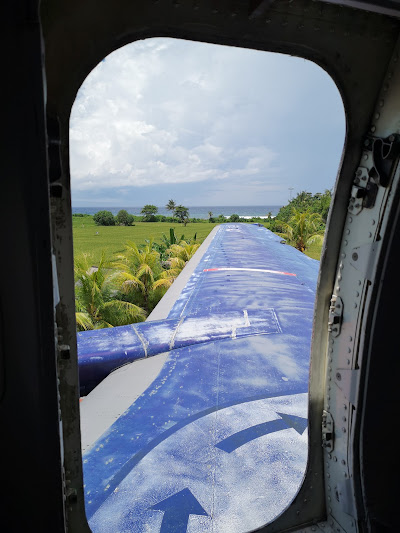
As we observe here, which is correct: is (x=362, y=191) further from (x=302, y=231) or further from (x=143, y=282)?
(x=302, y=231)

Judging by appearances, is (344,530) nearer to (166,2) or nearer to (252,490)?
(252,490)

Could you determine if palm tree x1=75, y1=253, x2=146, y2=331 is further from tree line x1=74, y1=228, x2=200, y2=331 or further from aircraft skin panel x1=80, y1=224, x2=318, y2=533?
aircraft skin panel x1=80, y1=224, x2=318, y2=533

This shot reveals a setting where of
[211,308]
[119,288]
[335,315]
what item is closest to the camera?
[335,315]

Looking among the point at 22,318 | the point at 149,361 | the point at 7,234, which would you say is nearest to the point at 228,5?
the point at 7,234

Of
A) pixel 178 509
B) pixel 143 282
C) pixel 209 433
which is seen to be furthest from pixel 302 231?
pixel 178 509

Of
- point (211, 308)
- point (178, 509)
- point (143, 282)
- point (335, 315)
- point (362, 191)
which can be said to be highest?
point (362, 191)
